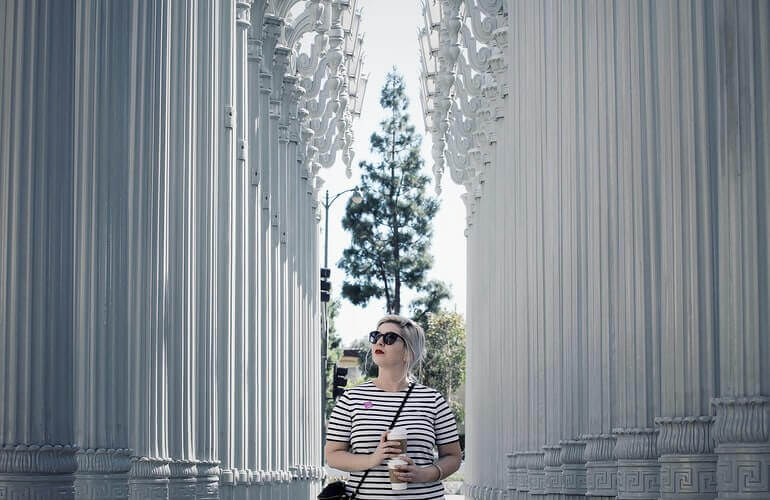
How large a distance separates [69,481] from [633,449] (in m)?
4.24

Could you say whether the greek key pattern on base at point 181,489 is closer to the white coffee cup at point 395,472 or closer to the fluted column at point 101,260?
the fluted column at point 101,260

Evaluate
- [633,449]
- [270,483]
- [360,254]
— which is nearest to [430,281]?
[360,254]

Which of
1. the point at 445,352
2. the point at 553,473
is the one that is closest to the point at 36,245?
the point at 553,473

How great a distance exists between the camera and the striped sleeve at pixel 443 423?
838 centimetres

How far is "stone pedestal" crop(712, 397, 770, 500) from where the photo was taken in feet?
26.5

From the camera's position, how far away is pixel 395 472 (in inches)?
316

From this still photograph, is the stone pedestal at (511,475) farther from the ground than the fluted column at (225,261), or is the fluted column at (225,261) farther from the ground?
the fluted column at (225,261)

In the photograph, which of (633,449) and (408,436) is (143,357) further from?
(408,436)

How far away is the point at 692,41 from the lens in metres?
9.82

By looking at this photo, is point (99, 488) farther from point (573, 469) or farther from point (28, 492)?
point (573, 469)

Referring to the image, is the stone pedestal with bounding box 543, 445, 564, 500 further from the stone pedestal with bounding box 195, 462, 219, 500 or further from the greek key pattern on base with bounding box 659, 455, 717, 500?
the greek key pattern on base with bounding box 659, 455, 717, 500

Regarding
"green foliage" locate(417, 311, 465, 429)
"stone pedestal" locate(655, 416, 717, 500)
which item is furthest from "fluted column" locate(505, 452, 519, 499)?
"green foliage" locate(417, 311, 465, 429)

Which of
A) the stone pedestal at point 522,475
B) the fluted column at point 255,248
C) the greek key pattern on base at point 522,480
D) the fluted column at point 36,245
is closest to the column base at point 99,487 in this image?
the fluted column at point 36,245

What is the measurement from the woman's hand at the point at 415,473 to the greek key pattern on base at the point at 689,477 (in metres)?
2.08
